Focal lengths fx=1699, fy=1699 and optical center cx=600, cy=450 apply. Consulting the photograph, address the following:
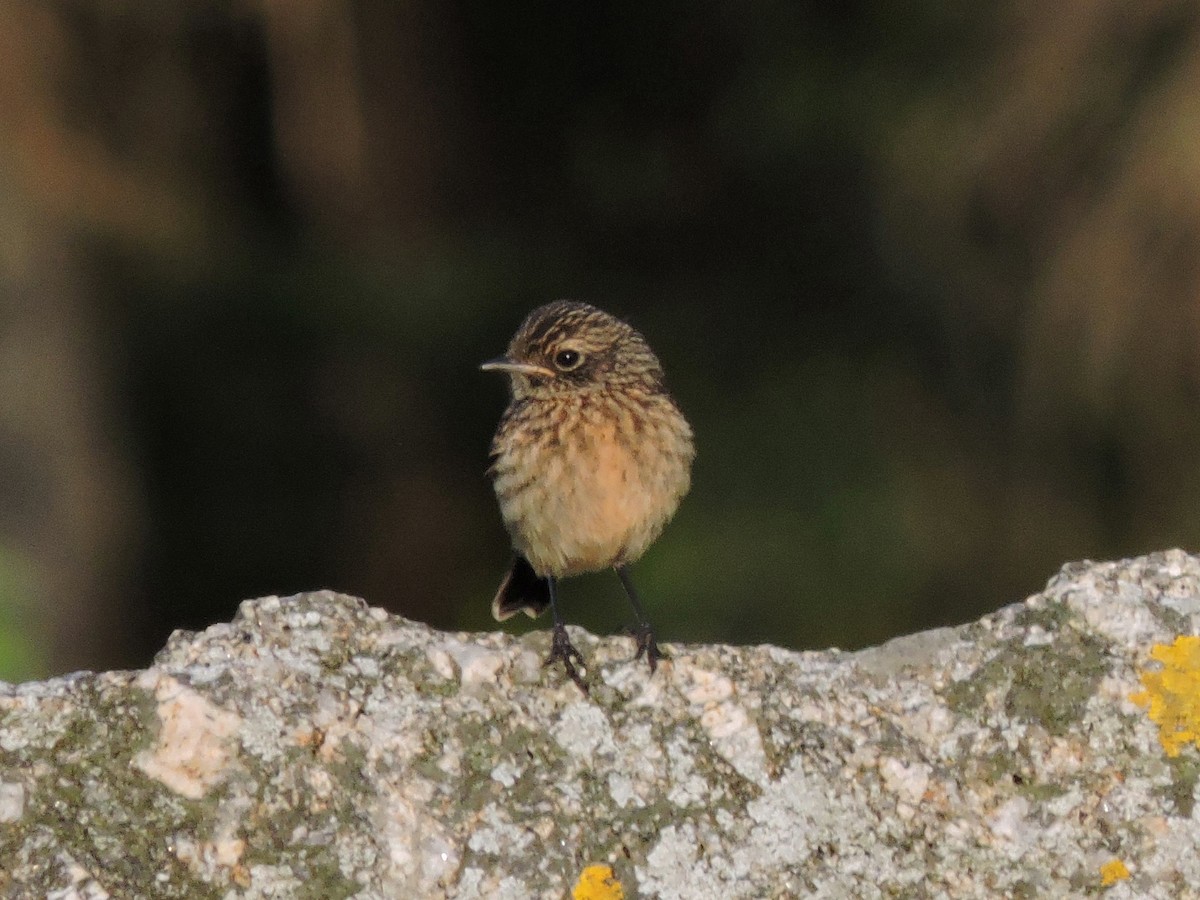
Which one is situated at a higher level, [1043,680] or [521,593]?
[1043,680]

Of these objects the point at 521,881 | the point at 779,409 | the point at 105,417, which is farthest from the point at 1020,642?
the point at 105,417

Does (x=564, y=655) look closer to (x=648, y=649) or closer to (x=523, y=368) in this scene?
(x=648, y=649)

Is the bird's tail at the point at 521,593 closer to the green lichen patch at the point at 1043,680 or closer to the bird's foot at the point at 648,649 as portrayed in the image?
the bird's foot at the point at 648,649

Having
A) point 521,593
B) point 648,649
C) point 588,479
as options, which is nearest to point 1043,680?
point 648,649

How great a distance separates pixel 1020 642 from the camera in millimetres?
3203

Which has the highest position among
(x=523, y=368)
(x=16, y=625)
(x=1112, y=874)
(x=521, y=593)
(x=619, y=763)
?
(x=523, y=368)

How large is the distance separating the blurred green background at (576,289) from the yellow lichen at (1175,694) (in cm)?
444

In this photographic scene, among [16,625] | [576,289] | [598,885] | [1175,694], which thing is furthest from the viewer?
[576,289]

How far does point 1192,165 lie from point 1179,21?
615 millimetres

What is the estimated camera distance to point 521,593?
525 cm

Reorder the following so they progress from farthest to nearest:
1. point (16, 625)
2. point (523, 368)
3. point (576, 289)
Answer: point (576, 289) < point (16, 625) < point (523, 368)

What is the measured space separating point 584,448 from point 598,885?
2043 mm

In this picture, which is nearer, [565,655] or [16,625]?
[565,655]

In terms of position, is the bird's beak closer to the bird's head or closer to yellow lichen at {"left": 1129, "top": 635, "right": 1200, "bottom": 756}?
the bird's head
